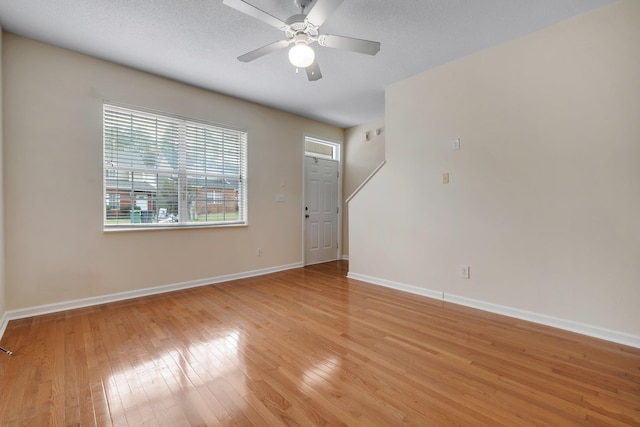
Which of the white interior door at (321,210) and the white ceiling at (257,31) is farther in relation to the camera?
the white interior door at (321,210)

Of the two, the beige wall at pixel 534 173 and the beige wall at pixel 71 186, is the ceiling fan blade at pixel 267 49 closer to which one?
the beige wall at pixel 71 186

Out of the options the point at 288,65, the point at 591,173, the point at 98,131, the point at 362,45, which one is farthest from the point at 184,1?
the point at 591,173

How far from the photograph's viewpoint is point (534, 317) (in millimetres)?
2666

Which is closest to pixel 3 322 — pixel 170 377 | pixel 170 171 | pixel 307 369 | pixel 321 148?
pixel 170 377

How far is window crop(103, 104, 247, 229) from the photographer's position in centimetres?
326

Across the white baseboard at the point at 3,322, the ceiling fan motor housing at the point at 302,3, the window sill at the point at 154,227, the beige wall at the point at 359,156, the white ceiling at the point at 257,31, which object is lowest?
the white baseboard at the point at 3,322

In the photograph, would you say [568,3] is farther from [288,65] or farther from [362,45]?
[288,65]

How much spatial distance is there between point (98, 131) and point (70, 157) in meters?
0.38

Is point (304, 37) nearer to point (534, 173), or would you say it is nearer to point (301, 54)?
point (301, 54)

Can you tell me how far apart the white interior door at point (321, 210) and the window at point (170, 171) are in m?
1.31

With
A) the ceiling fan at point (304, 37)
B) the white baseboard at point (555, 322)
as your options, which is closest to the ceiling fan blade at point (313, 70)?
the ceiling fan at point (304, 37)

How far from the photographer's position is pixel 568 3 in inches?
88.4

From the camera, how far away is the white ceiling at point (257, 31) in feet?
7.44

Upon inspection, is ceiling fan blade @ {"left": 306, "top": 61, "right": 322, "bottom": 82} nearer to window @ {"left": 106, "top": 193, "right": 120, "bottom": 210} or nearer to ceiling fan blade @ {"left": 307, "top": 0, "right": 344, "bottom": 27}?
ceiling fan blade @ {"left": 307, "top": 0, "right": 344, "bottom": 27}
